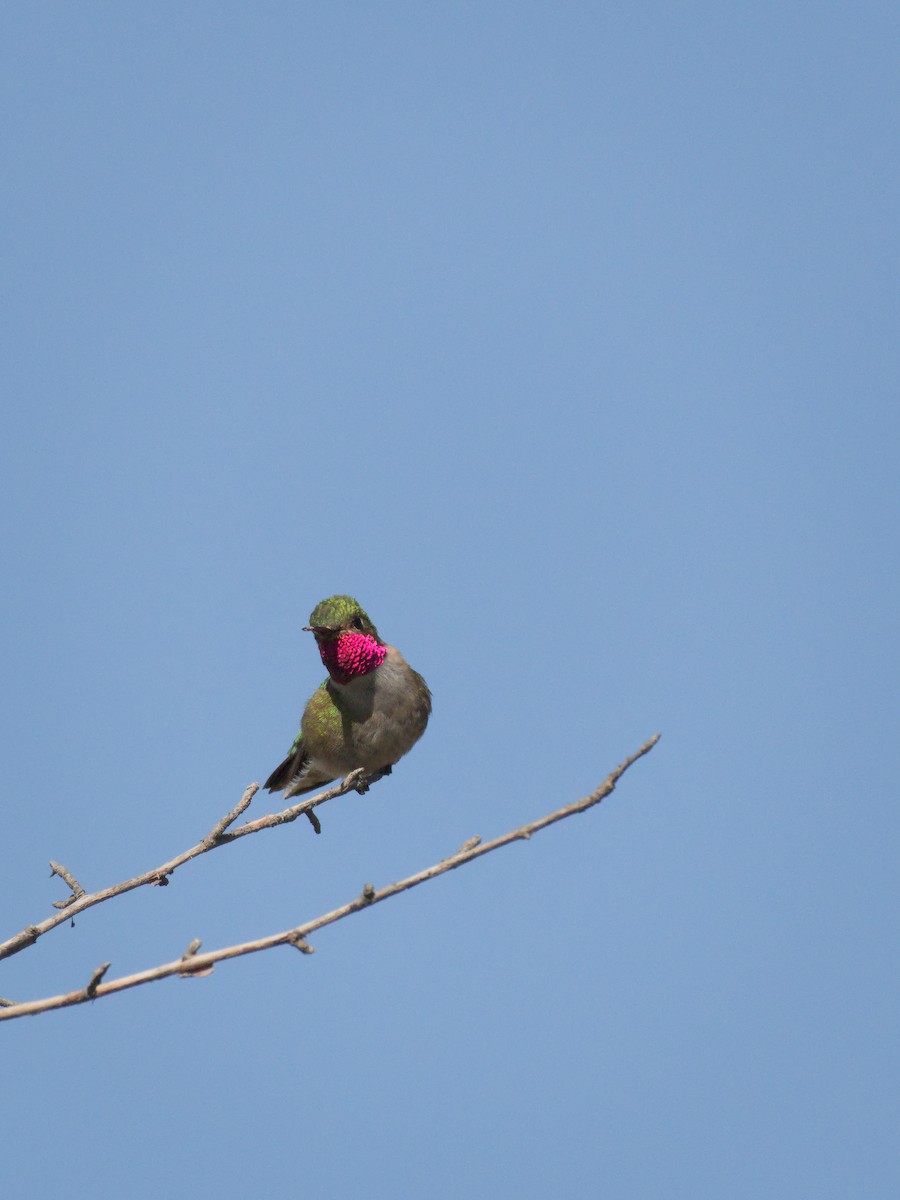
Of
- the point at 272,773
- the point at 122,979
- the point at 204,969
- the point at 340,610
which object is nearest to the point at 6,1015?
the point at 122,979

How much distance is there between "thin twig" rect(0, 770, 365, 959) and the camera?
5.70 m

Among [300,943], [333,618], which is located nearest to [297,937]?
[300,943]

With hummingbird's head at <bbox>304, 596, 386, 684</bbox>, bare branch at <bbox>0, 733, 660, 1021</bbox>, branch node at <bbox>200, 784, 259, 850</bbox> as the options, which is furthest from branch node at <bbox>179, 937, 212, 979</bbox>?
hummingbird's head at <bbox>304, 596, 386, 684</bbox>

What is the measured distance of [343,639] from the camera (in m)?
12.3

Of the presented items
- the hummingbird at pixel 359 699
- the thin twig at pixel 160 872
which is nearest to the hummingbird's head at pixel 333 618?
the hummingbird at pixel 359 699

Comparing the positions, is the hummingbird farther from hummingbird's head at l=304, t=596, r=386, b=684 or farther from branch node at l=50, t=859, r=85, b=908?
branch node at l=50, t=859, r=85, b=908

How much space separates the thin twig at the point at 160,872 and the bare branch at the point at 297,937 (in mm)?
808

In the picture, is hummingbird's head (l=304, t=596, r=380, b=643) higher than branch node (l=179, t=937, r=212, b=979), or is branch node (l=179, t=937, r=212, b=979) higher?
hummingbird's head (l=304, t=596, r=380, b=643)

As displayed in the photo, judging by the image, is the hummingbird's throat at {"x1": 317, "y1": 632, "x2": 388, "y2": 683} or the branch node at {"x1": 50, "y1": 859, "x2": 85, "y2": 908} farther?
the hummingbird's throat at {"x1": 317, "y1": 632, "x2": 388, "y2": 683}

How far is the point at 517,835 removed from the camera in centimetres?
494

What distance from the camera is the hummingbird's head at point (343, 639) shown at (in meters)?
12.3

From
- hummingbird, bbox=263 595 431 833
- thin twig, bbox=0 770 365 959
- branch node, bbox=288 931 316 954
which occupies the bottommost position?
branch node, bbox=288 931 316 954

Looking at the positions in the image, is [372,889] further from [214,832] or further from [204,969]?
[214,832]

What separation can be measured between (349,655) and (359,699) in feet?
1.44
